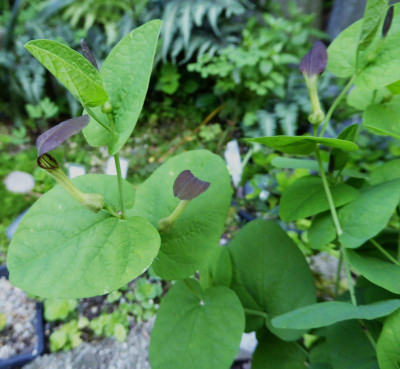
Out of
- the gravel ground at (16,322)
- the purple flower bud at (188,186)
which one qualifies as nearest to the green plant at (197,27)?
the gravel ground at (16,322)

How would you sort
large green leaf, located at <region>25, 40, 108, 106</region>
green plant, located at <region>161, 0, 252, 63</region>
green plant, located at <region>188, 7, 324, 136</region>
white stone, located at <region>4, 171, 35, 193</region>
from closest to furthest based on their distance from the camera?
large green leaf, located at <region>25, 40, 108, 106</region> < white stone, located at <region>4, 171, 35, 193</region> < green plant, located at <region>188, 7, 324, 136</region> < green plant, located at <region>161, 0, 252, 63</region>

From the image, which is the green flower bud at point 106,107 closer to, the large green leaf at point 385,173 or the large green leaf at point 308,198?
the large green leaf at point 308,198

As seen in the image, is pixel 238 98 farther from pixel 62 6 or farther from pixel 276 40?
pixel 62 6

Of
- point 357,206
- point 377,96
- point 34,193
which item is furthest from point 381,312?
point 34,193

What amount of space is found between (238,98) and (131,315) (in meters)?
1.38

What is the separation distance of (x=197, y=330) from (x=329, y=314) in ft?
0.73

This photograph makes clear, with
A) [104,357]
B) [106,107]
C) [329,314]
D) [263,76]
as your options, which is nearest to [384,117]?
[329,314]

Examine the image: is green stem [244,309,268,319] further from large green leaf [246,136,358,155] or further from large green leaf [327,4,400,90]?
large green leaf [327,4,400,90]

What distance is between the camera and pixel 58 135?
1.05 feet

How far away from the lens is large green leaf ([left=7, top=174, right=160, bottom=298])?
1.23 ft

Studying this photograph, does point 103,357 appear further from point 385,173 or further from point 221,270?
point 385,173

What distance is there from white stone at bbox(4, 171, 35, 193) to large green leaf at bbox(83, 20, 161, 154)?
917mm

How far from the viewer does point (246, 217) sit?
129 centimetres

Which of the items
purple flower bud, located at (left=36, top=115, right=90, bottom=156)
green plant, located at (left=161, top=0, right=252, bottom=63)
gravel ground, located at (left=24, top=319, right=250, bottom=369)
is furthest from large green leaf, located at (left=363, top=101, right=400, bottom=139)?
green plant, located at (left=161, top=0, right=252, bottom=63)
